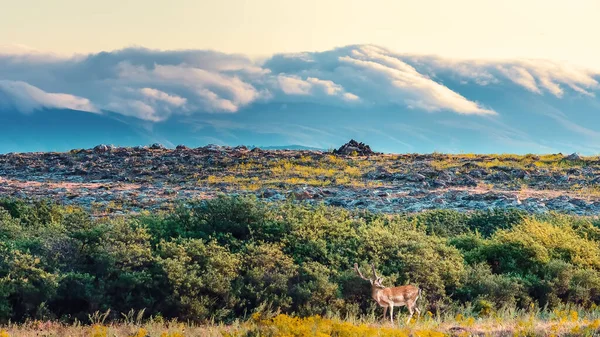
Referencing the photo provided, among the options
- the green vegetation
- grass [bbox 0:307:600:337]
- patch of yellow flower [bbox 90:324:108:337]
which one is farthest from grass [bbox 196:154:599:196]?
patch of yellow flower [bbox 90:324:108:337]

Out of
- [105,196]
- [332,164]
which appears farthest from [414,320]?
[332,164]

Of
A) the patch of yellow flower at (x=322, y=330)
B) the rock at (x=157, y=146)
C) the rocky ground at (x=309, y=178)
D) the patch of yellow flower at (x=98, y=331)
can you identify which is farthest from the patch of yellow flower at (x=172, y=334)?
the rock at (x=157, y=146)

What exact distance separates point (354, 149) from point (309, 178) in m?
12.0

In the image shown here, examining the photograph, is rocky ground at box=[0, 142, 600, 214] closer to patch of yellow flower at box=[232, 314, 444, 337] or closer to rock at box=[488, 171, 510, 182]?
rock at box=[488, 171, 510, 182]

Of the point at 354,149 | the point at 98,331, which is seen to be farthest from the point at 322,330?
the point at 354,149

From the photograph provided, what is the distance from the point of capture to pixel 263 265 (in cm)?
1543

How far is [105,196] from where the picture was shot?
29312 mm

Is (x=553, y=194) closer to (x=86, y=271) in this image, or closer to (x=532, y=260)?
(x=532, y=260)

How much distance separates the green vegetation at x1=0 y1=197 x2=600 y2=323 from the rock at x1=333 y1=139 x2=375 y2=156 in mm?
25509

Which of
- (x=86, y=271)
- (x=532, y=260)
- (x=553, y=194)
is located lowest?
(x=86, y=271)

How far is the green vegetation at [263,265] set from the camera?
Result: 14008 millimetres

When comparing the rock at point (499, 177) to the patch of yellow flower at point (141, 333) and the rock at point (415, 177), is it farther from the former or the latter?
the patch of yellow flower at point (141, 333)

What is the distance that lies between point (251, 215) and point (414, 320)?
597 centimetres

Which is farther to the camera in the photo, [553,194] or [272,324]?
[553,194]
